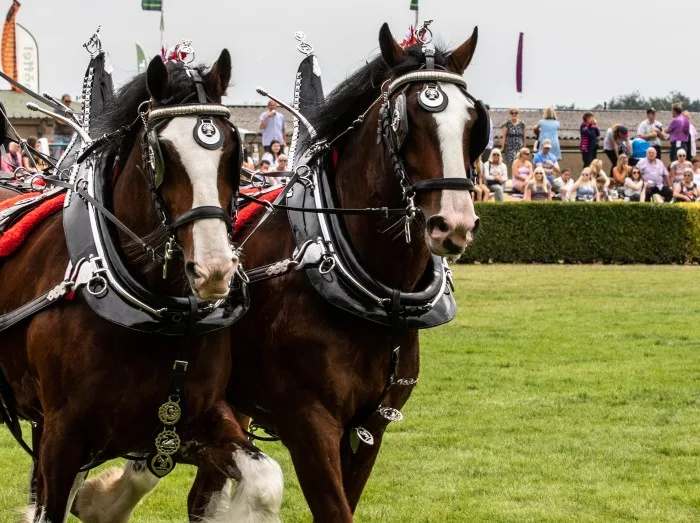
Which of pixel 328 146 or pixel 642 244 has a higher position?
pixel 328 146

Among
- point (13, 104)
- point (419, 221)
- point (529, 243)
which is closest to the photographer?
point (419, 221)

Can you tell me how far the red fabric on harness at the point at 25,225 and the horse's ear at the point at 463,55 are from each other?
5.32 ft

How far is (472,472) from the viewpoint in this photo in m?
7.25

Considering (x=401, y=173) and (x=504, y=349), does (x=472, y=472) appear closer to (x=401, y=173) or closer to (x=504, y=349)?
(x=401, y=173)

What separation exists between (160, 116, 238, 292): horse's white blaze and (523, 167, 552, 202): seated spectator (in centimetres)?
1693

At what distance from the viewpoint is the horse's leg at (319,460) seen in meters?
4.57

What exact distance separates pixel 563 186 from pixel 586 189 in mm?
398

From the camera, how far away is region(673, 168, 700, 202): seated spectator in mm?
23000

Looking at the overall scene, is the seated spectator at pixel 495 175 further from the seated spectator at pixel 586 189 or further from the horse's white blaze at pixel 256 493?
the horse's white blaze at pixel 256 493

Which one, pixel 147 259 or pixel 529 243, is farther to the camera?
pixel 529 243

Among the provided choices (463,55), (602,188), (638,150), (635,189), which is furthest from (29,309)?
(638,150)

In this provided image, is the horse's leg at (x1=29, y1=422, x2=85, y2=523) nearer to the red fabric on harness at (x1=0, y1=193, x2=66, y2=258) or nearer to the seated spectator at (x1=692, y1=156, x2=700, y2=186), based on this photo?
the red fabric on harness at (x1=0, y1=193, x2=66, y2=258)

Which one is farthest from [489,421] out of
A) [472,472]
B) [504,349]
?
[504,349]

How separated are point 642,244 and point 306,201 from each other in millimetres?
16600
